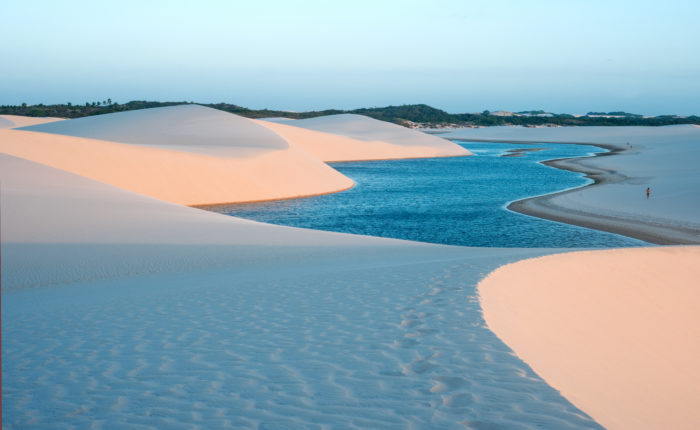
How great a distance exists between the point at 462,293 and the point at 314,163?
119 ft

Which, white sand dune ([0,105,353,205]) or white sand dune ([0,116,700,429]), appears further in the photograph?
white sand dune ([0,105,353,205])

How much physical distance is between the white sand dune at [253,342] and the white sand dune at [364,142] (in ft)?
191

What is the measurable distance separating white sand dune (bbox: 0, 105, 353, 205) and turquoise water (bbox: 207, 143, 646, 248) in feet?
7.02

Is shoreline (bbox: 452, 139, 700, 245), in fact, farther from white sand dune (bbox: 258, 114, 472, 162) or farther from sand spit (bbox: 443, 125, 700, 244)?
white sand dune (bbox: 258, 114, 472, 162)

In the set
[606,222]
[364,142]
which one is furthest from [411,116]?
[606,222]

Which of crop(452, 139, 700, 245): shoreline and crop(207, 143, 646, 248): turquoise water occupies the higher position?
crop(452, 139, 700, 245): shoreline

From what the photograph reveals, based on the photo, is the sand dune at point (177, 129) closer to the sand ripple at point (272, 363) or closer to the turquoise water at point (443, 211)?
the turquoise water at point (443, 211)

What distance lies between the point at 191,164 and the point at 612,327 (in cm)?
2939

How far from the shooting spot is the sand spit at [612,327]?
520 centimetres

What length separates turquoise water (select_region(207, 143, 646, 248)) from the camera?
2071cm

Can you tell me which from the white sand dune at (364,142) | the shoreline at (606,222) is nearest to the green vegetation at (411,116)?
the white sand dune at (364,142)

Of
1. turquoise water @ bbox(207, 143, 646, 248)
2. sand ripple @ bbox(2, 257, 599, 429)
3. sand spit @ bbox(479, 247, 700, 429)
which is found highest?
sand ripple @ bbox(2, 257, 599, 429)

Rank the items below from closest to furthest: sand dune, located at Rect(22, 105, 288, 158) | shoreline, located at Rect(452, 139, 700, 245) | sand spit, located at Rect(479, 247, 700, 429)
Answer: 1. sand spit, located at Rect(479, 247, 700, 429)
2. shoreline, located at Rect(452, 139, 700, 245)
3. sand dune, located at Rect(22, 105, 288, 158)

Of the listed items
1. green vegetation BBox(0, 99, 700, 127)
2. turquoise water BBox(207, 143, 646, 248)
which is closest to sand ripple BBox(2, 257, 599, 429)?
turquoise water BBox(207, 143, 646, 248)
